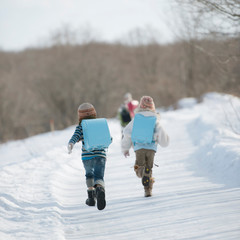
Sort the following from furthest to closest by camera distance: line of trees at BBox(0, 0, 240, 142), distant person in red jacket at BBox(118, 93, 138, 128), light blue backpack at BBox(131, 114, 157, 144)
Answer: line of trees at BBox(0, 0, 240, 142) → distant person in red jacket at BBox(118, 93, 138, 128) → light blue backpack at BBox(131, 114, 157, 144)

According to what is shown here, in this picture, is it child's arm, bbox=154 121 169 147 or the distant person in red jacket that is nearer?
child's arm, bbox=154 121 169 147

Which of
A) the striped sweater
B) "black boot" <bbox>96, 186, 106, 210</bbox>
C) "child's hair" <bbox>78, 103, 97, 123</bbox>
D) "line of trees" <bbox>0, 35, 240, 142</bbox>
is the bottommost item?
"black boot" <bbox>96, 186, 106, 210</bbox>

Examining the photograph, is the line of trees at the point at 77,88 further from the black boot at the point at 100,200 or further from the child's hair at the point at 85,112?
the black boot at the point at 100,200

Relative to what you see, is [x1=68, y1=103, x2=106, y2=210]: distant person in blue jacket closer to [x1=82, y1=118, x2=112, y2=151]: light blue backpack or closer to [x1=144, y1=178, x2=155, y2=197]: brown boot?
[x1=82, y1=118, x2=112, y2=151]: light blue backpack

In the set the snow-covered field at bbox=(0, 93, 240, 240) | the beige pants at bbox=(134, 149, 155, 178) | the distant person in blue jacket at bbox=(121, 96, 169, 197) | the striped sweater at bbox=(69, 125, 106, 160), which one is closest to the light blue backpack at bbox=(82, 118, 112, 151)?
the striped sweater at bbox=(69, 125, 106, 160)

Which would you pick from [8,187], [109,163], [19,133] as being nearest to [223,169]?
[109,163]

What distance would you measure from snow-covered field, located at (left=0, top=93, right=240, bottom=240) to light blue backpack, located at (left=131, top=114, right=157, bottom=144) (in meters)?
0.97

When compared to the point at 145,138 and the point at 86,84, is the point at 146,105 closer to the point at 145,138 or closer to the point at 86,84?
the point at 145,138

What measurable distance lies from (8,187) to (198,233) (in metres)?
3.73

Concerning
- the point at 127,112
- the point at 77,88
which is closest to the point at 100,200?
the point at 127,112

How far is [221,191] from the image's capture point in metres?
5.70

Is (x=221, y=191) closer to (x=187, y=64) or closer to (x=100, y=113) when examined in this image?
(x=187, y=64)

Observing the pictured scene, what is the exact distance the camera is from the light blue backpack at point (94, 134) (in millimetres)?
5324

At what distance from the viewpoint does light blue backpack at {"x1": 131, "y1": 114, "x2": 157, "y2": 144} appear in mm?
5551
